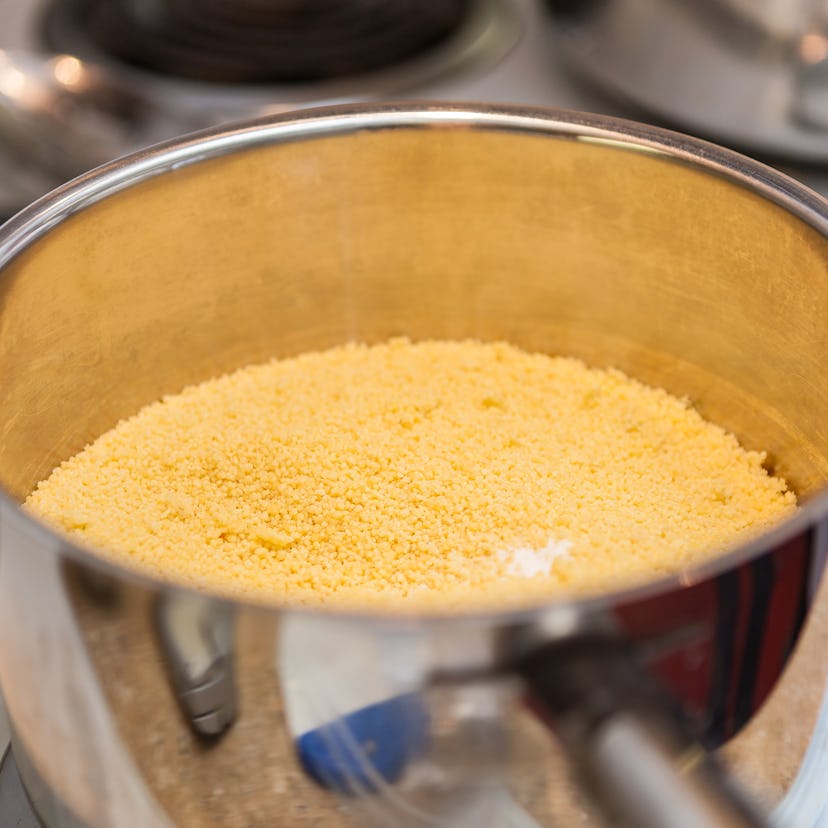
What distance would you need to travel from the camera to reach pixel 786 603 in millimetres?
311

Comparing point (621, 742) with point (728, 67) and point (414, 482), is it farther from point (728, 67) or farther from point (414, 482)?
point (728, 67)

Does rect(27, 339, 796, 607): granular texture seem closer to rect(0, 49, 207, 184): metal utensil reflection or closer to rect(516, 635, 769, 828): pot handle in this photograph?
rect(516, 635, 769, 828): pot handle

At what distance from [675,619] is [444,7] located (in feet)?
2.81

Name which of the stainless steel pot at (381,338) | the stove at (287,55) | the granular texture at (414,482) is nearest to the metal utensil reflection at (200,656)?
the stainless steel pot at (381,338)

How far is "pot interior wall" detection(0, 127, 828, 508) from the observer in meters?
0.49

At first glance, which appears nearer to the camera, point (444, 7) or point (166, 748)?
point (166, 748)

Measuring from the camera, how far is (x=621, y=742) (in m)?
0.29

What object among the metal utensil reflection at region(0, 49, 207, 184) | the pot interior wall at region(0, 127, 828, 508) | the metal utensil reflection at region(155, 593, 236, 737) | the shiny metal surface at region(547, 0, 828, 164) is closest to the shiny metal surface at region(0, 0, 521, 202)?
the metal utensil reflection at region(0, 49, 207, 184)

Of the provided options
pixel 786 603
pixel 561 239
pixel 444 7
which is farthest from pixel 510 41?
pixel 786 603

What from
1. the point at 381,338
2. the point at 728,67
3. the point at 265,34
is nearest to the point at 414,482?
the point at 381,338

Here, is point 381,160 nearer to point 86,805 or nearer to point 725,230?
point 725,230

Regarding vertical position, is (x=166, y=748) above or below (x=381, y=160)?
below

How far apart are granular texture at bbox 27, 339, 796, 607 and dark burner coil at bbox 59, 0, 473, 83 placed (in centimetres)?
42

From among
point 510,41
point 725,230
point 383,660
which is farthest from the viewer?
point 510,41
